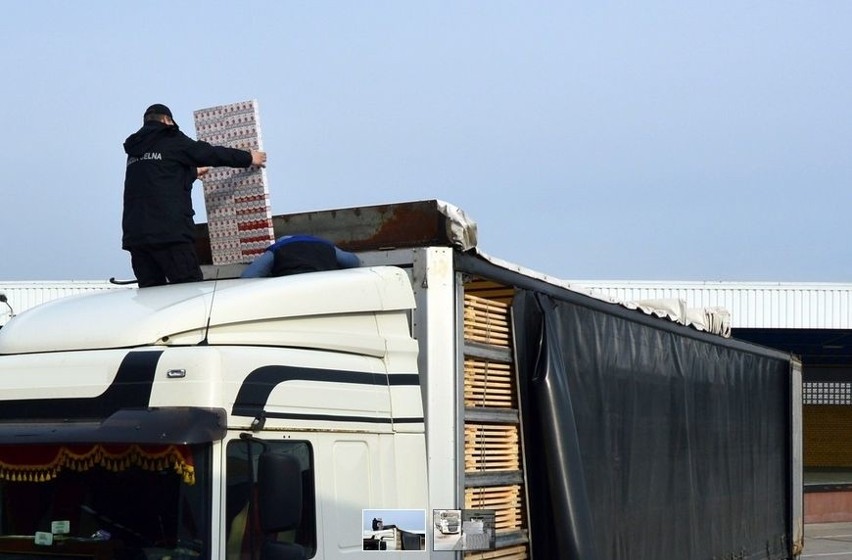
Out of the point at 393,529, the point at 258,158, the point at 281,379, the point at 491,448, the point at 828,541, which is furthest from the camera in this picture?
the point at 828,541

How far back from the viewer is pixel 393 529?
5426mm

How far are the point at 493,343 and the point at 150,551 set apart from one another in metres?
2.46

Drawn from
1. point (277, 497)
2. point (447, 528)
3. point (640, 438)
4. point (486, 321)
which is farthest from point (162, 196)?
point (640, 438)

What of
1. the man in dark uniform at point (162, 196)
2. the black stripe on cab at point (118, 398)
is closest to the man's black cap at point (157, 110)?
the man in dark uniform at point (162, 196)

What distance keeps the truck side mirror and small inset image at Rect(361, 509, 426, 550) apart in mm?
595

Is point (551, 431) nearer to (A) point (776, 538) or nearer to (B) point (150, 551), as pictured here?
(B) point (150, 551)

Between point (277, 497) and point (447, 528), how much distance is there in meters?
1.23

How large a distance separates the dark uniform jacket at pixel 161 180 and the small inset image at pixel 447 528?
1.97 m

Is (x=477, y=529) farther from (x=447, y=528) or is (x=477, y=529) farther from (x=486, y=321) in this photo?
(x=486, y=321)

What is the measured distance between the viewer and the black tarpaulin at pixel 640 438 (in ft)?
21.5

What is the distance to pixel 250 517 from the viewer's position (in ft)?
15.2

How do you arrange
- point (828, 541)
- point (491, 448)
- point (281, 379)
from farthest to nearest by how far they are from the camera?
point (828, 541), point (491, 448), point (281, 379)

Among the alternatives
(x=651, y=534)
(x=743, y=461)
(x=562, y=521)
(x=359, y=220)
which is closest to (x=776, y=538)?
(x=743, y=461)

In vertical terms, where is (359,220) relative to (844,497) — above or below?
above
